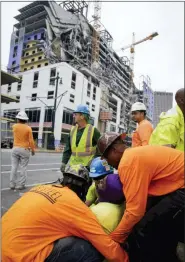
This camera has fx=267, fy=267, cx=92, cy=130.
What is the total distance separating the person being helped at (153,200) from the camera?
5.75 ft

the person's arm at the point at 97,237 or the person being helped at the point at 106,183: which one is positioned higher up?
the person being helped at the point at 106,183

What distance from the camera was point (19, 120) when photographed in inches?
237

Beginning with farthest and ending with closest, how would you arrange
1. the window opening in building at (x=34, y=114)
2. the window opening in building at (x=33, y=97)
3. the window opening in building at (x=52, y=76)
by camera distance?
the window opening in building at (x=33, y=97), the window opening in building at (x=52, y=76), the window opening in building at (x=34, y=114)

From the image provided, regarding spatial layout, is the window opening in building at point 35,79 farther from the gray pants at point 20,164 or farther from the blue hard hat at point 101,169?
the blue hard hat at point 101,169

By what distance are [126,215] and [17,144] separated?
4.48 m

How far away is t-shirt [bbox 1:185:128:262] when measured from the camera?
175cm

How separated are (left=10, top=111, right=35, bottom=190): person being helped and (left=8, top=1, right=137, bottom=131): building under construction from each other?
46.7m

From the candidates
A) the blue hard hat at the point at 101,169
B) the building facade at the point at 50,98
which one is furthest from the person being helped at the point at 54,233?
the building facade at the point at 50,98

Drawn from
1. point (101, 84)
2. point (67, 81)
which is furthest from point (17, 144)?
point (101, 84)

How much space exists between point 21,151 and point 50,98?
36977 millimetres

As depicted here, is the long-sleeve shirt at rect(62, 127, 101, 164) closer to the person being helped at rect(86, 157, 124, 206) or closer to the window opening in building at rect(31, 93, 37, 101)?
the person being helped at rect(86, 157, 124, 206)

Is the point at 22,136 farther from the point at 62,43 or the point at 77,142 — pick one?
the point at 62,43

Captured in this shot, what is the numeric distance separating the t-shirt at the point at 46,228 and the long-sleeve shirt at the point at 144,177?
0.43 ft

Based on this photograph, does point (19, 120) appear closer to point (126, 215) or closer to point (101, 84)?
point (126, 215)
